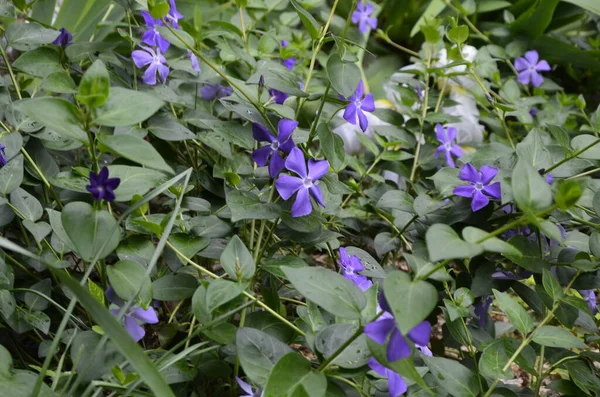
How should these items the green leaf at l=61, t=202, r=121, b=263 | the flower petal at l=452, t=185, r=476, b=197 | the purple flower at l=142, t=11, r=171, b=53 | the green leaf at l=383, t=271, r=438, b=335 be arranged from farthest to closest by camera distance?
the purple flower at l=142, t=11, r=171, b=53, the flower petal at l=452, t=185, r=476, b=197, the green leaf at l=61, t=202, r=121, b=263, the green leaf at l=383, t=271, r=438, b=335

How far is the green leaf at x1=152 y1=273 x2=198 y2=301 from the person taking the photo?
2.79 ft

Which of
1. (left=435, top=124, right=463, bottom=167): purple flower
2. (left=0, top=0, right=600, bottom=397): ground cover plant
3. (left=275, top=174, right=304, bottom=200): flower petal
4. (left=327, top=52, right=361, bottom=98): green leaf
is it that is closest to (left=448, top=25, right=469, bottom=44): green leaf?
(left=0, top=0, right=600, bottom=397): ground cover plant

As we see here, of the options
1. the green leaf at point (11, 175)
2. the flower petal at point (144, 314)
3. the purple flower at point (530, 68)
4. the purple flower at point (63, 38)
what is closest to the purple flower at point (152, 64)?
the purple flower at point (63, 38)

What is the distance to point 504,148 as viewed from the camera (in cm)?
113

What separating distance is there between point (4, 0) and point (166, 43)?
33cm

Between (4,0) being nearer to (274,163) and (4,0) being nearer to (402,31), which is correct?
(274,163)

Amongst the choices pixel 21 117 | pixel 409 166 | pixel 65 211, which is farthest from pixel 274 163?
pixel 409 166

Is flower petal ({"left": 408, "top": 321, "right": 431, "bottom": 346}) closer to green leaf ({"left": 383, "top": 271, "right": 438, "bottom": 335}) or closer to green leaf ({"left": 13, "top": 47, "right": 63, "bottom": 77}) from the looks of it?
green leaf ({"left": 383, "top": 271, "right": 438, "bottom": 335})

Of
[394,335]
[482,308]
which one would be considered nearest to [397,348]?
[394,335]

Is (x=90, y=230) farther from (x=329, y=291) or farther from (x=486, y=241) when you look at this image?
(x=486, y=241)

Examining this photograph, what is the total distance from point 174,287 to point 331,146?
300mm

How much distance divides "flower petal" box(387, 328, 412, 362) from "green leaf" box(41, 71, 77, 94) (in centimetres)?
52

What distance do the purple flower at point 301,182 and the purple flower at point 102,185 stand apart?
26 centimetres

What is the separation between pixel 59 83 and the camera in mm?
823
